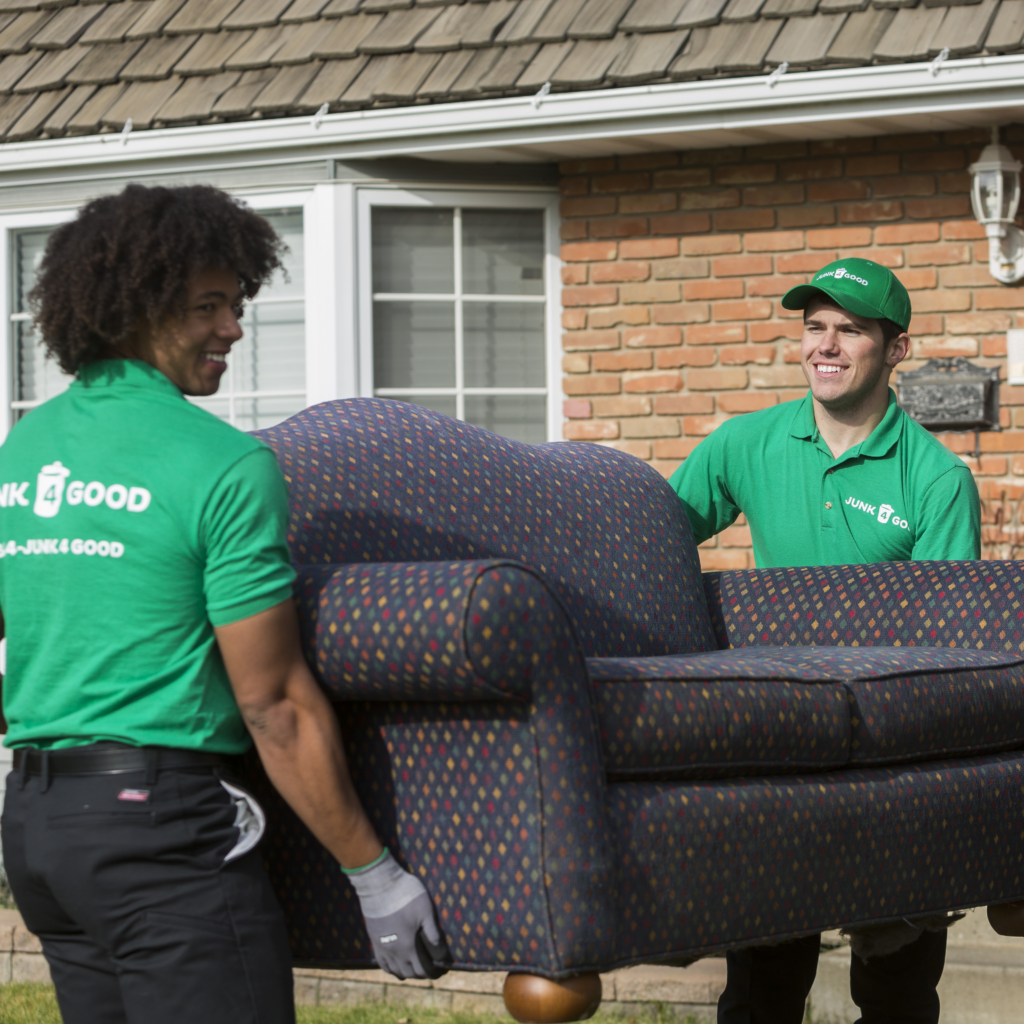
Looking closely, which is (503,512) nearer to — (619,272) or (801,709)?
(801,709)

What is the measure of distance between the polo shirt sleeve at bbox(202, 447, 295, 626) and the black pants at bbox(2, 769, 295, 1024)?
0.83ft

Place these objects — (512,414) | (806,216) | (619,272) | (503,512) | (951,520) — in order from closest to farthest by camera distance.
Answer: (503,512)
(951,520)
(806,216)
(619,272)
(512,414)

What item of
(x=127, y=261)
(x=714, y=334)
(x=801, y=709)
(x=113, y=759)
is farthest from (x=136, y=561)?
(x=714, y=334)

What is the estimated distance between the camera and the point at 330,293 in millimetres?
6027

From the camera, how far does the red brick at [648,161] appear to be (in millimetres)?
5984

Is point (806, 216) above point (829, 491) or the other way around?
above

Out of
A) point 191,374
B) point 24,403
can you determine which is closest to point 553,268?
point 24,403

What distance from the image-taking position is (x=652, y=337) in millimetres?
6066

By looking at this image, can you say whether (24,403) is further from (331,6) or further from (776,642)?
(776,642)

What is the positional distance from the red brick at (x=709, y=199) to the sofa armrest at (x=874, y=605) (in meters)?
2.70

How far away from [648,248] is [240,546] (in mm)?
4362

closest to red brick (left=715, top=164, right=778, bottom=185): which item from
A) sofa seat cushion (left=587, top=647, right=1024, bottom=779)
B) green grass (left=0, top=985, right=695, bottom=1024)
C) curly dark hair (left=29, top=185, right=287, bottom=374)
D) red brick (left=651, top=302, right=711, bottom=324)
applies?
red brick (left=651, top=302, right=711, bottom=324)

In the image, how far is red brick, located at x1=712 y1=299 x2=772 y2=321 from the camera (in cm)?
594

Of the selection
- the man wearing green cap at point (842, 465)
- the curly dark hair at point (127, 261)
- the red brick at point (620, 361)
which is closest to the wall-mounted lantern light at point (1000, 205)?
the red brick at point (620, 361)
